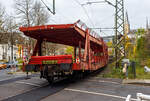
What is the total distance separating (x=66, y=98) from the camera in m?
6.02

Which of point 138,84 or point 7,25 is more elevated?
point 7,25

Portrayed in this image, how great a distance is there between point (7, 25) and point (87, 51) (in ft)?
63.6

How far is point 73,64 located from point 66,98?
7.10 ft

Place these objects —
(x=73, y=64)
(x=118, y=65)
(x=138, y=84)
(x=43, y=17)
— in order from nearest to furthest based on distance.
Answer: (x=73, y=64)
(x=138, y=84)
(x=118, y=65)
(x=43, y=17)

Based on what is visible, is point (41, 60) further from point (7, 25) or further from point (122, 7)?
point (7, 25)

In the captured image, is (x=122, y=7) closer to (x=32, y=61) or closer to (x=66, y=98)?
(x=32, y=61)

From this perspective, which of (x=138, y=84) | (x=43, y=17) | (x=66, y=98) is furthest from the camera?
(x=43, y=17)

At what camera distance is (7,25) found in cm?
2425

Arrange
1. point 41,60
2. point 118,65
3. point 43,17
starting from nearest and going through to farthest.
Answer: point 41,60 < point 118,65 < point 43,17

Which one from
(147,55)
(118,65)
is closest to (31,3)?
(118,65)

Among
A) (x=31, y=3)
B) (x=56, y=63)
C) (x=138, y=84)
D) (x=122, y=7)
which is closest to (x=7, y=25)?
(x=31, y=3)

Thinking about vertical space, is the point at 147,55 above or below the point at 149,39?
below

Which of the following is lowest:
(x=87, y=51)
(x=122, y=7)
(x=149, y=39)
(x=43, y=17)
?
(x=87, y=51)

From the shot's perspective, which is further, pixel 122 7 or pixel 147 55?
pixel 147 55
